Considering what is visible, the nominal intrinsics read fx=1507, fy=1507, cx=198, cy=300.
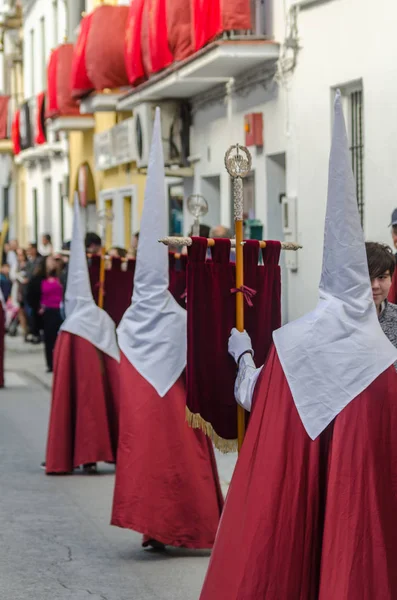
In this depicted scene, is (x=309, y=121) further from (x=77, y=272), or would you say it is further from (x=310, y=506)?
(x=310, y=506)

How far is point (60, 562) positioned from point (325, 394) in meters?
3.26

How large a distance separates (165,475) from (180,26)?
11.9m

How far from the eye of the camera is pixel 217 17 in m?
17.8

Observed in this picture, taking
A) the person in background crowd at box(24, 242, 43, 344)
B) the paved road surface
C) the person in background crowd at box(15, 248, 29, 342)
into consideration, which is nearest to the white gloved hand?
the paved road surface

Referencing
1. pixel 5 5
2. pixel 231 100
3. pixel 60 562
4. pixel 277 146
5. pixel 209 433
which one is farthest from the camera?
pixel 5 5

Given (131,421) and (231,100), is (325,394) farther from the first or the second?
(231,100)

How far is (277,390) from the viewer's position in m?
5.39

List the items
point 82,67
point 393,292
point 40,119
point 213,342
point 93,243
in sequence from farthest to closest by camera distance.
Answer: point 40,119 < point 82,67 < point 93,243 < point 393,292 < point 213,342

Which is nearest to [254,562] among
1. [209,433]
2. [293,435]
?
[293,435]

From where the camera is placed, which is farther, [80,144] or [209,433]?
[80,144]

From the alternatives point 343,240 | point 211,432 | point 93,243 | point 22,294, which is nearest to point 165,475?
point 211,432

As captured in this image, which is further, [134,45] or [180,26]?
[134,45]

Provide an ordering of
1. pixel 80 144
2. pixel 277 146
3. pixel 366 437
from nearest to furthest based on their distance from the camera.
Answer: pixel 366 437, pixel 277 146, pixel 80 144

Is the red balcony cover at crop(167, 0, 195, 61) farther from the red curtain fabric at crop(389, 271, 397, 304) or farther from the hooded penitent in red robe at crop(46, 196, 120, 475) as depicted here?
the red curtain fabric at crop(389, 271, 397, 304)
